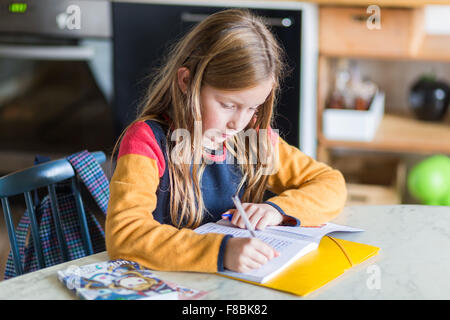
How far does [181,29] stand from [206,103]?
131 centimetres

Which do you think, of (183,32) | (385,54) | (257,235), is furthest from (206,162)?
(385,54)

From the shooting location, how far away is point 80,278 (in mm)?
807

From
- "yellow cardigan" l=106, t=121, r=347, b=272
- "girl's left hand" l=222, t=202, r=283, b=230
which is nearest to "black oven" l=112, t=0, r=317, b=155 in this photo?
"yellow cardigan" l=106, t=121, r=347, b=272

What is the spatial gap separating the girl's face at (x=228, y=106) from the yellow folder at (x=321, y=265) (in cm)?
29

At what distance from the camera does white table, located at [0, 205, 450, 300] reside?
78cm

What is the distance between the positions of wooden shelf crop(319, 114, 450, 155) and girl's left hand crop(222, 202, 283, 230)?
141 centimetres

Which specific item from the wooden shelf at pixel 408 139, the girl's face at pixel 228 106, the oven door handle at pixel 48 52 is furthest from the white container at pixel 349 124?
the girl's face at pixel 228 106

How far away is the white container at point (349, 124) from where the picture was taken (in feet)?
7.72

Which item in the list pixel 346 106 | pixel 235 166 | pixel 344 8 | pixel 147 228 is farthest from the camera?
pixel 346 106

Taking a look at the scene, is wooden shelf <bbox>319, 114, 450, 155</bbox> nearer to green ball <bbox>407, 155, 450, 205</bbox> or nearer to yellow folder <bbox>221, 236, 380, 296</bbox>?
green ball <bbox>407, 155, 450, 205</bbox>

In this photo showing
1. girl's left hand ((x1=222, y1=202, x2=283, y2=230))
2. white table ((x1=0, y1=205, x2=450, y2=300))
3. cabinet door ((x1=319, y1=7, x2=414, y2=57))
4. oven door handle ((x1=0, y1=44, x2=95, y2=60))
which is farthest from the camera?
oven door handle ((x1=0, y1=44, x2=95, y2=60))
